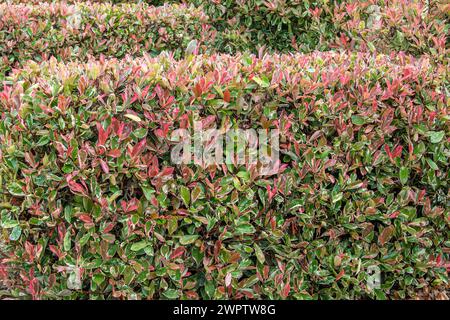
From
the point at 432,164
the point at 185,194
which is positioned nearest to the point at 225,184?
the point at 185,194

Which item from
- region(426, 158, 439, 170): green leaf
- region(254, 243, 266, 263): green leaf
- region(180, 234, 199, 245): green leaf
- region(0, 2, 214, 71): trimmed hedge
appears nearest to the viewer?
region(180, 234, 199, 245): green leaf

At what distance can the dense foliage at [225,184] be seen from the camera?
9.79ft

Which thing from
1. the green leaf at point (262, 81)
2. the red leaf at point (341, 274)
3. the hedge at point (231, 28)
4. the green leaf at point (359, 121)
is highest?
the hedge at point (231, 28)

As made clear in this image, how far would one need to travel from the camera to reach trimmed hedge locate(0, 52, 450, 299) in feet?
9.78

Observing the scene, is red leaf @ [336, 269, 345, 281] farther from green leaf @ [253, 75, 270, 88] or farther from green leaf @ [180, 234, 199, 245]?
green leaf @ [253, 75, 270, 88]

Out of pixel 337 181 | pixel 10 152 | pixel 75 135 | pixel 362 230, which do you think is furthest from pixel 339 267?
pixel 10 152

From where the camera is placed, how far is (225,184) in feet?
10.1

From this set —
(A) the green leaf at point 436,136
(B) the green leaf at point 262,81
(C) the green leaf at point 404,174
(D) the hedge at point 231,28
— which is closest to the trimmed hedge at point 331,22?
(D) the hedge at point 231,28

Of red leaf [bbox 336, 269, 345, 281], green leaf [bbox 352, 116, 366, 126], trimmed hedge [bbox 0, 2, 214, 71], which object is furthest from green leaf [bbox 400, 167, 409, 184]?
trimmed hedge [bbox 0, 2, 214, 71]

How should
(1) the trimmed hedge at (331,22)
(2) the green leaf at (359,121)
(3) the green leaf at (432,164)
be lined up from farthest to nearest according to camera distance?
(1) the trimmed hedge at (331,22), (3) the green leaf at (432,164), (2) the green leaf at (359,121)

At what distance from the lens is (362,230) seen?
338 cm

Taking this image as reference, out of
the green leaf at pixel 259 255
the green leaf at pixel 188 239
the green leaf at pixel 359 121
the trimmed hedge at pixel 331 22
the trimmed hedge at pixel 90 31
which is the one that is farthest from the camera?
the trimmed hedge at pixel 90 31

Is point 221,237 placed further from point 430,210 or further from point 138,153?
point 430,210

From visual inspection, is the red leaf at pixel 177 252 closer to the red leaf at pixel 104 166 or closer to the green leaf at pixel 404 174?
the red leaf at pixel 104 166
